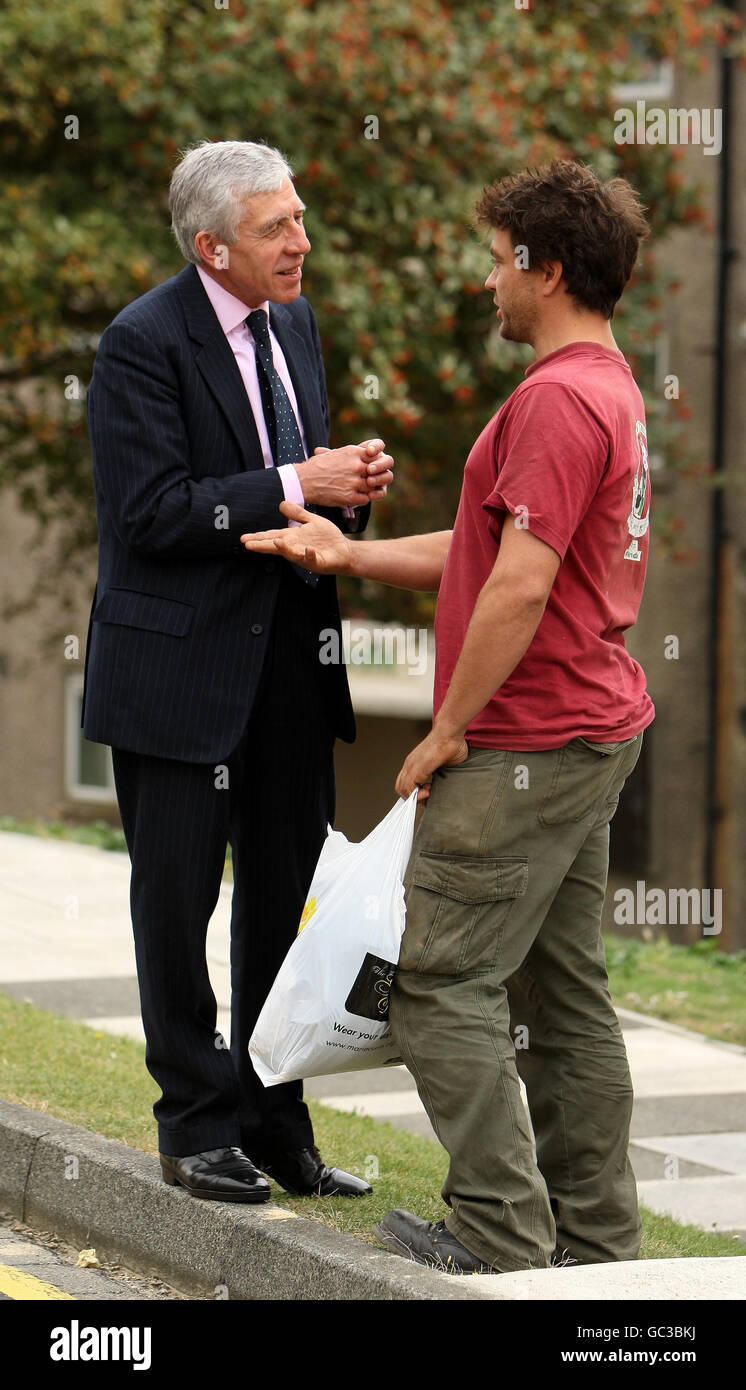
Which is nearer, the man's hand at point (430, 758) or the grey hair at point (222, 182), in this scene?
the man's hand at point (430, 758)

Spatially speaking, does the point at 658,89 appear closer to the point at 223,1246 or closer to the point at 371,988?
the point at 371,988

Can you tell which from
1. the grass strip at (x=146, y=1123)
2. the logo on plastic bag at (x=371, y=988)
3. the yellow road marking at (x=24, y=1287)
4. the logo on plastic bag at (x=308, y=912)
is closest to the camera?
the logo on plastic bag at (x=371, y=988)

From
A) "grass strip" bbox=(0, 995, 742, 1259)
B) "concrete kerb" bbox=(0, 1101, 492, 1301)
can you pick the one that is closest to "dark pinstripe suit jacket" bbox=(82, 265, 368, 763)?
"concrete kerb" bbox=(0, 1101, 492, 1301)

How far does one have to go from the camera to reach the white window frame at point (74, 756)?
738 inches

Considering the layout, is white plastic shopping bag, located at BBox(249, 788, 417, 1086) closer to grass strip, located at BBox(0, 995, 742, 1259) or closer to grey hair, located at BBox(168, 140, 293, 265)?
grass strip, located at BBox(0, 995, 742, 1259)

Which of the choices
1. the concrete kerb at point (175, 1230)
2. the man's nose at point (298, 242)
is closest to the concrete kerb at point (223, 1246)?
the concrete kerb at point (175, 1230)

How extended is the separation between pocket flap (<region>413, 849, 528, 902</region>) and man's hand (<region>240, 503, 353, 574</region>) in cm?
65

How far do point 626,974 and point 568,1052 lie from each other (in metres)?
3.79

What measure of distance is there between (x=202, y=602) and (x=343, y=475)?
38 centimetres

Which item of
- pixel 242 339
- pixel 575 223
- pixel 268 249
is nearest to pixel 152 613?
pixel 242 339

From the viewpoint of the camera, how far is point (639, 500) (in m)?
3.52

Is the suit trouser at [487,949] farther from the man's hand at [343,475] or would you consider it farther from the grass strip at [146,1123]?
the man's hand at [343,475]

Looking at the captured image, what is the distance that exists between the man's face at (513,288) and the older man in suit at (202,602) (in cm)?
42
